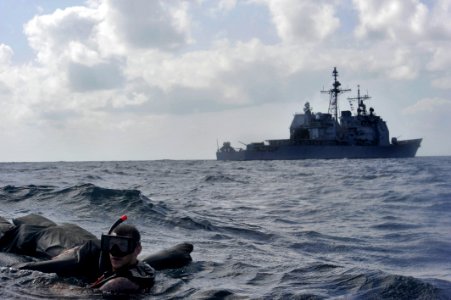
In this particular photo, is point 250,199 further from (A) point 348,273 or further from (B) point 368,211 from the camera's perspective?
(A) point 348,273

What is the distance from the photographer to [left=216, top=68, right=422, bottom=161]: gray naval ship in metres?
74.5

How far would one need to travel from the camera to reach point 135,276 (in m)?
5.18

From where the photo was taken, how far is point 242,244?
901 centimetres

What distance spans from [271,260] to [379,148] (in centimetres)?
7215

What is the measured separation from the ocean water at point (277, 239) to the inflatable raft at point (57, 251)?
0.51 feet

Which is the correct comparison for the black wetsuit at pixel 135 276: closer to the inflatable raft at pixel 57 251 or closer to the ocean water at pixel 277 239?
the ocean water at pixel 277 239

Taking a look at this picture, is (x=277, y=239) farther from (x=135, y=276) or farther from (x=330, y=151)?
(x=330, y=151)

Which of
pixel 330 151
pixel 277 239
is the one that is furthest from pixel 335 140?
pixel 277 239

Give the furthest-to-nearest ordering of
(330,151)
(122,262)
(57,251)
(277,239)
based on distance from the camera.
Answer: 1. (330,151)
2. (277,239)
3. (57,251)
4. (122,262)

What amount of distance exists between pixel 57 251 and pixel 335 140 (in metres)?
70.6

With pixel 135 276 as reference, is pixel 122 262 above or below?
above

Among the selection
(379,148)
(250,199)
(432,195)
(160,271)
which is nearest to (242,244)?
(160,271)

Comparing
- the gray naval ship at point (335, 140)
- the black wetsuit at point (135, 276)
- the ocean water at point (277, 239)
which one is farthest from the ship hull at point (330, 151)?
the black wetsuit at point (135, 276)

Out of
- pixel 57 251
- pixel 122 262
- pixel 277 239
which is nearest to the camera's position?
pixel 122 262
